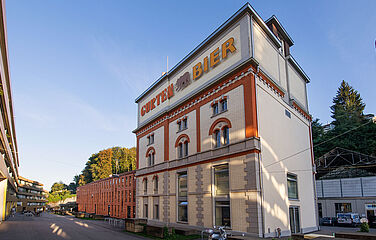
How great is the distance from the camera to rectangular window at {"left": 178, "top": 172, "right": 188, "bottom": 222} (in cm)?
2701

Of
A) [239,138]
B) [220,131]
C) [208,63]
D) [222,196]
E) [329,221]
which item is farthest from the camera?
[329,221]

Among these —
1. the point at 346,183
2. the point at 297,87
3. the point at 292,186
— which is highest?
the point at 297,87

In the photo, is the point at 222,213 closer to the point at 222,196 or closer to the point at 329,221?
the point at 222,196

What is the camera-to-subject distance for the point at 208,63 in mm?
26609

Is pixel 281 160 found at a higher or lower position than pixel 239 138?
lower

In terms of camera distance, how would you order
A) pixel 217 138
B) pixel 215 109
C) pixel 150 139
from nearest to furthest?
1. pixel 217 138
2. pixel 215 109
3. pixel 150 139

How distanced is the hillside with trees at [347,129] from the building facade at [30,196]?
81929mm

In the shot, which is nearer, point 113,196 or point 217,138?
point 217,138

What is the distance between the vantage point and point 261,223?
19.2 meters

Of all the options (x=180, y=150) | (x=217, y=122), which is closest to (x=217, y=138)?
(x=217, y=122)

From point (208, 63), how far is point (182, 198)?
44.4ft

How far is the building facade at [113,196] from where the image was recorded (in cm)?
4638

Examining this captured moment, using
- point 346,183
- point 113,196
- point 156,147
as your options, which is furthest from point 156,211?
point 346,183

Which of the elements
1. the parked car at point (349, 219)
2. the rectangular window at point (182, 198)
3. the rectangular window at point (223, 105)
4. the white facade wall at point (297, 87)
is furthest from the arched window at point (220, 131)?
the parked car at point (349, 219)
